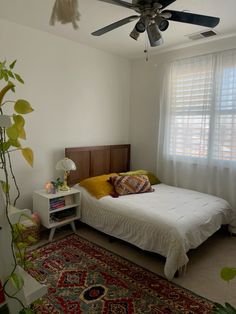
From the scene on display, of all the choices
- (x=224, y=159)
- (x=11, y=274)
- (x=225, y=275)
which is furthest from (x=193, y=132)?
(x=11, y=274)

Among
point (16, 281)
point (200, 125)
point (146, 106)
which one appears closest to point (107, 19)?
point (146, 106)

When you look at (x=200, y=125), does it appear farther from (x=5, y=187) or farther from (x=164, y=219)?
(x=5, y=187)

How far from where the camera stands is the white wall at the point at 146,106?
3.85 meters

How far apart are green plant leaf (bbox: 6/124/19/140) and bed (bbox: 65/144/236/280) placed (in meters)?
1.86

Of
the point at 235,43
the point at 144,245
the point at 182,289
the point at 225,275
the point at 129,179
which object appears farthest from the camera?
the point at 129,179

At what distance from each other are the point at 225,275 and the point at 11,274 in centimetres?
66

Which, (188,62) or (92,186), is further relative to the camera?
(188,62)

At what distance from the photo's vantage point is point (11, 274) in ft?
2.45

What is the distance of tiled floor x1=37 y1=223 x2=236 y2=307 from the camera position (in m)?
2.09

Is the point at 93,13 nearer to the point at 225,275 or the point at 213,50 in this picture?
the point at 213,50

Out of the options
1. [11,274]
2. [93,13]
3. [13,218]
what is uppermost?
[93,13]

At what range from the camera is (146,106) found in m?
4.07

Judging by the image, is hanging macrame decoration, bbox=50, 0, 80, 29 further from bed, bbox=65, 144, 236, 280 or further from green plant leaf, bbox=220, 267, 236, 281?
bed, bbox=65, 144, 236, 280

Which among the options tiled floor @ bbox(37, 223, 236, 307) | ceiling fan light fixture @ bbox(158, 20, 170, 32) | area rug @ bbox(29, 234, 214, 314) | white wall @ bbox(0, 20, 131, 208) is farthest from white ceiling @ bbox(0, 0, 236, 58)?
tiled floor @ bbox(37, 223, 236, 307)
